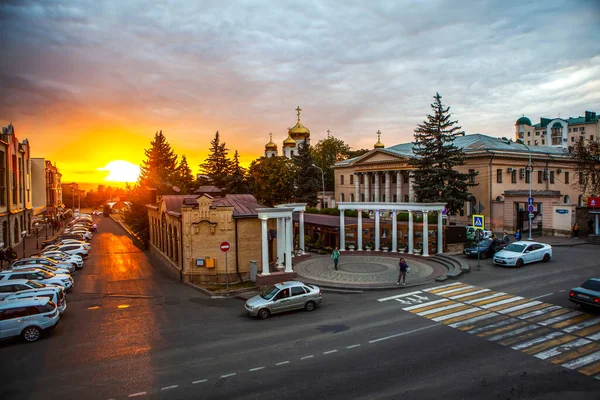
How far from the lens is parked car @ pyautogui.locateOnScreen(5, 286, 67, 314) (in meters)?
17.6

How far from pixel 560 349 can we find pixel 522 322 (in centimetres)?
272

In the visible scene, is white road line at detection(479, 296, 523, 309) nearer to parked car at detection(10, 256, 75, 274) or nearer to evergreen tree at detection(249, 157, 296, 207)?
parked car at detection(10, 256, 75, 274)

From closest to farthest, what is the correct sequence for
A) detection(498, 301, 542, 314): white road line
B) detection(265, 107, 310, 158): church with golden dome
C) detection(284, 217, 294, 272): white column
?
1. detection(498, 301, 542, 314): white road line
2. detection(284, 217, 294, 272): white column
3. detection(265, 107, 310, 158): church with golden dome

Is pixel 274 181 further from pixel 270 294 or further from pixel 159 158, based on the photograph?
pixel 270 294

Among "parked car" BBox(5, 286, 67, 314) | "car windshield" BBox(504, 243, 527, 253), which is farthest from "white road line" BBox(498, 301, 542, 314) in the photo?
"parked car" BBox(5, 286, 67, 314)

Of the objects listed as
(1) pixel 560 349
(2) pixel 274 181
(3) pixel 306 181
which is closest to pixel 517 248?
(1) pixel 560 349

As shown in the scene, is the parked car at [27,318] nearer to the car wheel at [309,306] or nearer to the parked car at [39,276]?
the parked car at [39,276]

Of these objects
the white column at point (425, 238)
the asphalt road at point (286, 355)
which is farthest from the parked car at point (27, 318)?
the white column at point (425, 238)

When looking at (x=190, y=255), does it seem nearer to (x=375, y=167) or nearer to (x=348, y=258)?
(x=348, y=258)

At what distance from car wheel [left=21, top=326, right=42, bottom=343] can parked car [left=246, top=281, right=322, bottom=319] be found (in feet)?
27.0

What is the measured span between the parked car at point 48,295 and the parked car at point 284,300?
8.50m

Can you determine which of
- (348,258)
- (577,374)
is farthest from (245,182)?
(577,374)

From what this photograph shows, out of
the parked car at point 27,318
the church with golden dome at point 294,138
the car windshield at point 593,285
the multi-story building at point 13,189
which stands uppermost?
the church with golden dome at point 294,138

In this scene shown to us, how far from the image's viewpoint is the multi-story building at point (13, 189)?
42875 millimetres
